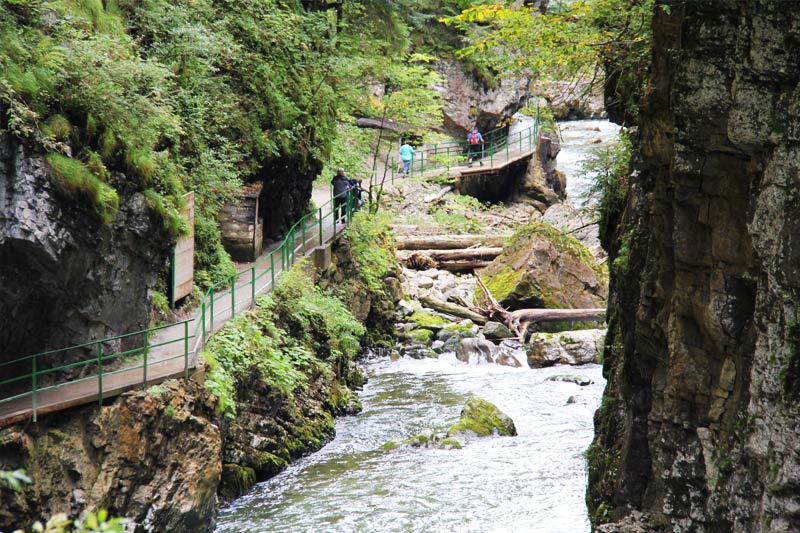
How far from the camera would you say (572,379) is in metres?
21.3

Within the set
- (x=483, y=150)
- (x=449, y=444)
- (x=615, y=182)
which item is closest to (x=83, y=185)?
(x=615, y=182)

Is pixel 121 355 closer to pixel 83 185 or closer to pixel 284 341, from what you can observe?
pixel 83 185

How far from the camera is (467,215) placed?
37.9 m

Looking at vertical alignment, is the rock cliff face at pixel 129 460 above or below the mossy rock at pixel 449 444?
above

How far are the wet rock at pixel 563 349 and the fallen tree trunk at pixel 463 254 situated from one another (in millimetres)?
8100

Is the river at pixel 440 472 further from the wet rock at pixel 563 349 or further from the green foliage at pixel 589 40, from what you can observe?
the green foliage at pixel 589 40

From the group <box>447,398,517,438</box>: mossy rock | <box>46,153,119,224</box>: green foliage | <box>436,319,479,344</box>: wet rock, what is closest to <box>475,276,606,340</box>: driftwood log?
<box>436,319,479,344</box>: wet rock

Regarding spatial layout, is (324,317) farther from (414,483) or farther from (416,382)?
(414,483)

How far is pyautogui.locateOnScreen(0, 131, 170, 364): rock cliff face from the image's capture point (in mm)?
11336

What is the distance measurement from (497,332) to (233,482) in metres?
12.0

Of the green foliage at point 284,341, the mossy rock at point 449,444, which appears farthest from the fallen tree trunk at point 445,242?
the mossy rock at point 449,444

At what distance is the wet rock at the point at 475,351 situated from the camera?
23.7 meters

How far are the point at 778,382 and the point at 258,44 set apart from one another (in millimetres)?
18968

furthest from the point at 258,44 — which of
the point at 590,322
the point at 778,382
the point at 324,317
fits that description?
the point at 778,382
